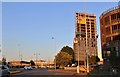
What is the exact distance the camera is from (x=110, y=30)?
7481 cm

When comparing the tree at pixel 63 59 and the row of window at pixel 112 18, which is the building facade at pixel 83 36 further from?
the tree at pixel 63 59

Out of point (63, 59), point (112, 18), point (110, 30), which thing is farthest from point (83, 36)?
point (63, 59)

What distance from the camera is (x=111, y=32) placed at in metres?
74.5

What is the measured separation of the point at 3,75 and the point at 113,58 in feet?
101

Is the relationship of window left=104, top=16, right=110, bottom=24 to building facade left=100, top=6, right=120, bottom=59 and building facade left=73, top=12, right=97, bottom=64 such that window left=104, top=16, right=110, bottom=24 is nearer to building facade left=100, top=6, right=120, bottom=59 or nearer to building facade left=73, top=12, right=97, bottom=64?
building facade left=100, top=6, right=120, bottom=59

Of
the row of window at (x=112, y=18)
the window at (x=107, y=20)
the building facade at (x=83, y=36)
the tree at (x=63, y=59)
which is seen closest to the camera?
the building facade at (x=83, y=36)

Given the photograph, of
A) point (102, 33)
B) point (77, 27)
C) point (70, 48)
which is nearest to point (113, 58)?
point (77, 27)

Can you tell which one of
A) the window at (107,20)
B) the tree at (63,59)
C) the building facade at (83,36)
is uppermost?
the window at (107,20)

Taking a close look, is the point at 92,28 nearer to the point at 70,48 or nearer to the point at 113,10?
the point at 113,10

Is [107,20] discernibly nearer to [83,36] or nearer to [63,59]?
[83,36]

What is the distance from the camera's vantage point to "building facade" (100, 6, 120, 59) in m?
71.7

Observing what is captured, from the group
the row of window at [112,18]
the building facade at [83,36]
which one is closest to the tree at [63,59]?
the building facade at [83,36]

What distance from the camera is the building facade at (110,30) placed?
235 feet

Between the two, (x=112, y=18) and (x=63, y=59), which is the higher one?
(x=112, y=18)
